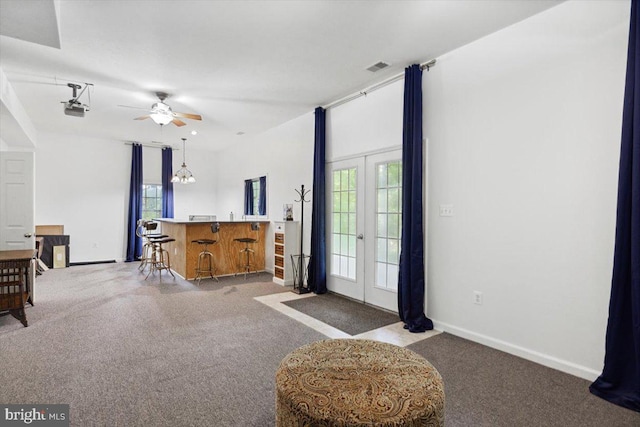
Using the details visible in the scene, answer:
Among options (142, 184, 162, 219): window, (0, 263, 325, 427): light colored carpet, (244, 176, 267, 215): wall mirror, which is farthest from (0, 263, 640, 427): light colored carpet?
(142, 184, 162, 219): window

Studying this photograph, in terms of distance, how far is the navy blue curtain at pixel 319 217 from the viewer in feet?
17.3

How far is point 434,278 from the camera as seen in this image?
3758mm

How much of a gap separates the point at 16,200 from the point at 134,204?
357cm

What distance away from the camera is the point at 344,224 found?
5.12 m

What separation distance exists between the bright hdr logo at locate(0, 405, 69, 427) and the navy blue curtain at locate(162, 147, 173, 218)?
23.2ft

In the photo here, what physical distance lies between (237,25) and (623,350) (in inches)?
160

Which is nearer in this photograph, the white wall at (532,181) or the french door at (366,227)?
the white wall at (532,181)

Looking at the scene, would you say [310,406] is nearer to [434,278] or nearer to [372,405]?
[372,405]

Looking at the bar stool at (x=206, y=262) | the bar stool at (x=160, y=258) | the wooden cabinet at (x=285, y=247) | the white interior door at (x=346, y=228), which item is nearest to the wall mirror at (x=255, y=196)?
the bar stool at (x=206, y=262)

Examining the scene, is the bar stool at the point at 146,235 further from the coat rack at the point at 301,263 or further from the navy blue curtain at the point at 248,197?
the coat rack at the point at 301,263

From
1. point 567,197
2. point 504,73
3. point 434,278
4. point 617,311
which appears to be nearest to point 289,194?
point 434,278

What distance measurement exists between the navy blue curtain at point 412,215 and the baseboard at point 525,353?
0.85 feet

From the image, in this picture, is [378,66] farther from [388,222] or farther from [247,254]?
[247,254]

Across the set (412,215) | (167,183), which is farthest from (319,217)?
(167,183)
